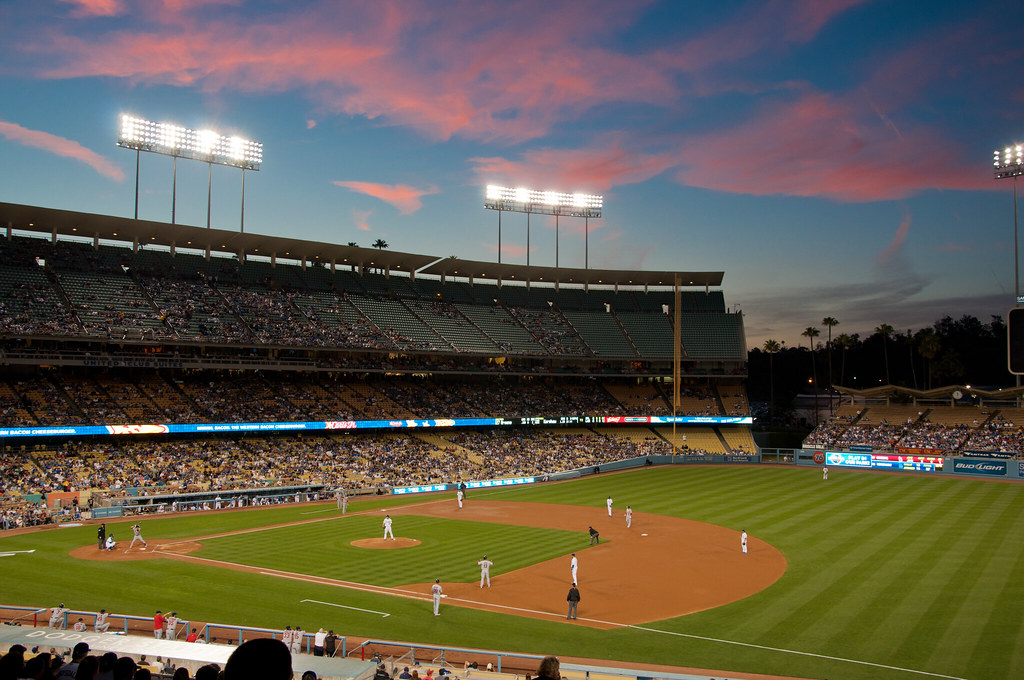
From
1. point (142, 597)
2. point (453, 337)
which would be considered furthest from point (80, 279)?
point (142, 597)

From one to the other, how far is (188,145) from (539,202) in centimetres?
3446

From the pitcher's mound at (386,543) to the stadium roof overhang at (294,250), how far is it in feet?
124

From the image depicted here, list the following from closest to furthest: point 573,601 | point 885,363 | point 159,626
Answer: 1. point 159,626
2. point 573,601
3. point 885,363

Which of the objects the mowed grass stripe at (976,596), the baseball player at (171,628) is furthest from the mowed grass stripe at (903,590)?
the baseball player at (171,628)

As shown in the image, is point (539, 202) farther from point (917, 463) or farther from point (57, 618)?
point (57, 618)

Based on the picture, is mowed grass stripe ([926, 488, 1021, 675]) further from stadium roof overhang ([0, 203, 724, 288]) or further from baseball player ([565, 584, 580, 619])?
stadium roof overhang ([0, 203, 724, 288])

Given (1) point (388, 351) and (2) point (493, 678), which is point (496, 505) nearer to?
(1) point (388, 351)

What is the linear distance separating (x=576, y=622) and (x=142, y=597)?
1394cm

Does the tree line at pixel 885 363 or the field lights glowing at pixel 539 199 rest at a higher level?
the field lights glowing at pixel 539 199

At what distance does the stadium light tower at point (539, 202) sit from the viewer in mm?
77000

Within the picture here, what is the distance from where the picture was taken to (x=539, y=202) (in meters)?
77.8

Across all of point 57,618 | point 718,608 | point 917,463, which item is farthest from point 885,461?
point 57,618

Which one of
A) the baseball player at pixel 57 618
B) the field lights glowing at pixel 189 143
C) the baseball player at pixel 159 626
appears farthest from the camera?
the field lights glowing at pixel 189 143

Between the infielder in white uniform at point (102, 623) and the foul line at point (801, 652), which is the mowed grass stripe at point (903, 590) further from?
the infielder in white uniform at point (102, 623)
